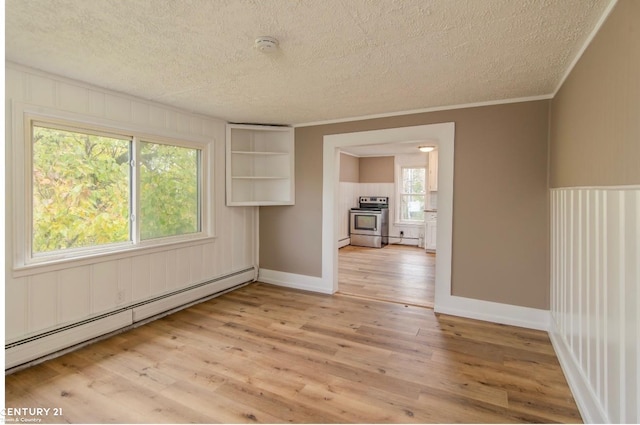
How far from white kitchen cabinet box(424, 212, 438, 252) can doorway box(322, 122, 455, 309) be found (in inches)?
140

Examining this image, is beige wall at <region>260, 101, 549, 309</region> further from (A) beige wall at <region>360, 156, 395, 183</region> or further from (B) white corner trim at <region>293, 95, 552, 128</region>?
(A) beige wall at <region>360, 156, 395, 183</region>

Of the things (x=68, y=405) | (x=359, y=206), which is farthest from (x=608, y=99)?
(x=359, y=206)

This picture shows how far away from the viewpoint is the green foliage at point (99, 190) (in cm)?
260

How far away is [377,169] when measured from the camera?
27.8 feet

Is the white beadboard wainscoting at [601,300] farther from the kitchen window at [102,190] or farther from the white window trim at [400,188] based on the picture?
the white window trim at [400,188]

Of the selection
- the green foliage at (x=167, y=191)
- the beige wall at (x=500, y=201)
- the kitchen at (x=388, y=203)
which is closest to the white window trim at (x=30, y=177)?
the green foliage at (x=167, y=191)

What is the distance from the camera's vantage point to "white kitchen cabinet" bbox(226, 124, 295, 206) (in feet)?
14.2

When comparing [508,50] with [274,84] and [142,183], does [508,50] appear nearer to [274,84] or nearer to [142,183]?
[274,84]

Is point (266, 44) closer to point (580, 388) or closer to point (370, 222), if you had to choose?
point (580, 388)

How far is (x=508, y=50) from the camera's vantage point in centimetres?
211

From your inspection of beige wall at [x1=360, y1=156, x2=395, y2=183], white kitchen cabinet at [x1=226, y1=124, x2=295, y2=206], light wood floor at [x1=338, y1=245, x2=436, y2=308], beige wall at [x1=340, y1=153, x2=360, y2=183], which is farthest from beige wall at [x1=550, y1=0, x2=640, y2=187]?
beige wall at [x1=360, y1=156, x2=395, y2=183]

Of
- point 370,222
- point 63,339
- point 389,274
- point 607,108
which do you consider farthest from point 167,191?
point 370,222

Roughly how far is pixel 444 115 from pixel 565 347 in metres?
2.39

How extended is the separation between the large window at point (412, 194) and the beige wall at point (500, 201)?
4607 mm
